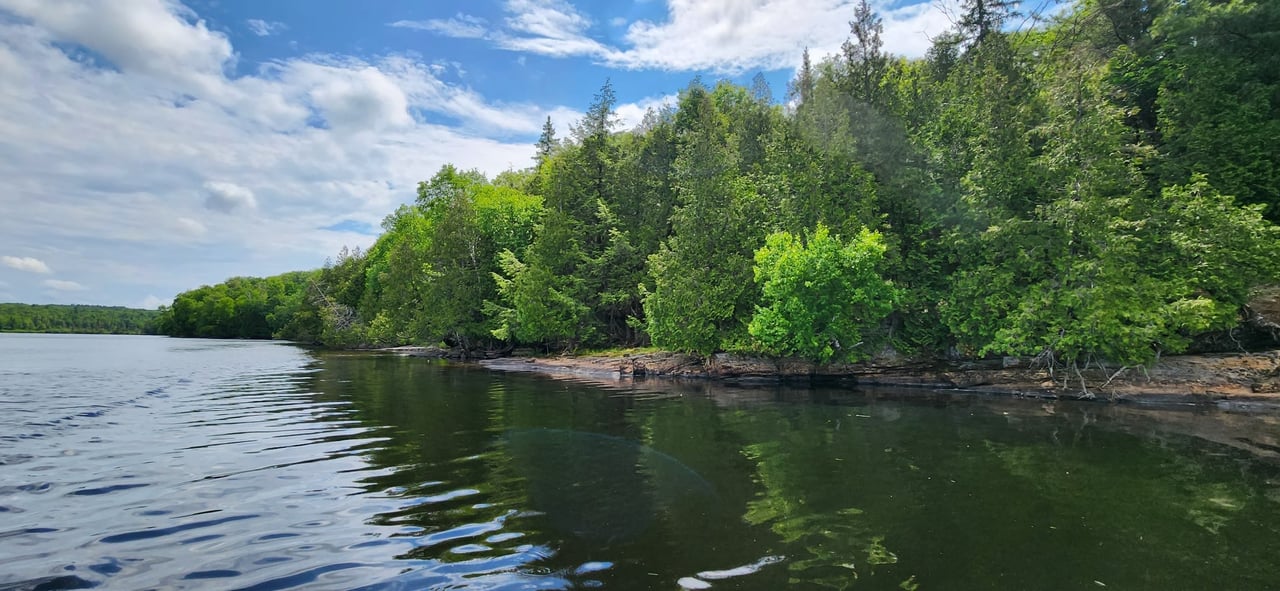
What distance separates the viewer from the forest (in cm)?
2077

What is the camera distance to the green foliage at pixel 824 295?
26016 millimetres

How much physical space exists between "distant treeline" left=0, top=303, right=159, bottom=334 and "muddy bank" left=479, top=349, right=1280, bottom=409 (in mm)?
171262

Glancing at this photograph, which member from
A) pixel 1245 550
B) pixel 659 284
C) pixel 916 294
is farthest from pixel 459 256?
pixel 1245 550

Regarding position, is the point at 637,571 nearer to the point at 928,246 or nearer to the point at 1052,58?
the point at 928,246

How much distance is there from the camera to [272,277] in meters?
141

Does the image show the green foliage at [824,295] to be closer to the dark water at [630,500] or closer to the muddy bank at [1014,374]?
the muddy bank at [1014,374]

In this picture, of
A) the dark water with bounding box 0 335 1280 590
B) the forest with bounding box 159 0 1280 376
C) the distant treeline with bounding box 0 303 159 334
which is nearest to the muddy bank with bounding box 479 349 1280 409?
the forest with bounding box 159 0 1280 376

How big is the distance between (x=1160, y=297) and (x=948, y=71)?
1937 cm

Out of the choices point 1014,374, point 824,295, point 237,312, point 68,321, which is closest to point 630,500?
point 824,295

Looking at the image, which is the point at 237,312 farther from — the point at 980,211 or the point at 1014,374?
the point at 1014,374

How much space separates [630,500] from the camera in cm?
834

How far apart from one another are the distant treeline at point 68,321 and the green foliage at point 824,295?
179 meters

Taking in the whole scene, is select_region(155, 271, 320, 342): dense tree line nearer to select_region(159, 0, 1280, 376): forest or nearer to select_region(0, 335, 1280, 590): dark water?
select_region(159, 0, 1280, 376): forest

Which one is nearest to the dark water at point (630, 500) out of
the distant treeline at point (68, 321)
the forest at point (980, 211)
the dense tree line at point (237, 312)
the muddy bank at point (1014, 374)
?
the muddy bank at point (1014, 374)
